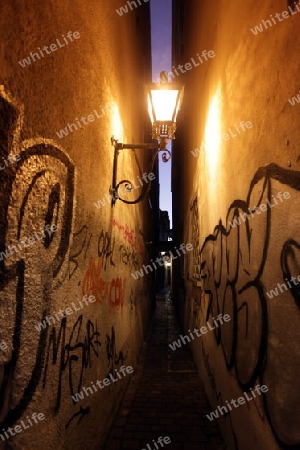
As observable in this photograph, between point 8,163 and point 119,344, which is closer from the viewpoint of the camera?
point 8,163

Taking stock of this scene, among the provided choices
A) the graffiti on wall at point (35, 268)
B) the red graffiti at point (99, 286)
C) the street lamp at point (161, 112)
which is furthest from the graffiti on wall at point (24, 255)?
the street lamp at point (161, 112)

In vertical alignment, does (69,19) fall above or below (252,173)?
above

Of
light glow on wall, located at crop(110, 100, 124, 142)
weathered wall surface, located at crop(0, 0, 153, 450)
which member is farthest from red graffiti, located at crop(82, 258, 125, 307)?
light glow on wall, located at crop(110, 100, 124, 142)

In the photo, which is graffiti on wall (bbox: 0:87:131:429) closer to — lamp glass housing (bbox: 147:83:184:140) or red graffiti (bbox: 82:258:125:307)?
red graffiti (bbox: 82:258:125:307)

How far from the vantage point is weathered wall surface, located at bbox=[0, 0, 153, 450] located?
4.41 feet

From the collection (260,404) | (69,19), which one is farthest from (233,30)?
(260,404)

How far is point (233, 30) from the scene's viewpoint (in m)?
3.03

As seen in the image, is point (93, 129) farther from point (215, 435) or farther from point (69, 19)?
point (215, 435)

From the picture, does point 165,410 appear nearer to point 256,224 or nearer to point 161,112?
point 256,224

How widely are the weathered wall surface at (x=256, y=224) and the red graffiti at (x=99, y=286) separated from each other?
4.64ft

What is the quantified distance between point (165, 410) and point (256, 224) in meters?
3.46

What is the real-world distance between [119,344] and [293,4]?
4.20 meters

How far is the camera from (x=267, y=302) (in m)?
2.03

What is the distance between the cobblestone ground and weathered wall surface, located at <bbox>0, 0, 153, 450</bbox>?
485 mm
